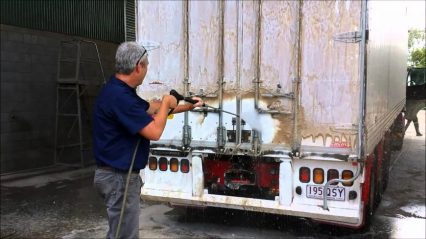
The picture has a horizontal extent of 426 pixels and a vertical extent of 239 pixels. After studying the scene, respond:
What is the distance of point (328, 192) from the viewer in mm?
4824

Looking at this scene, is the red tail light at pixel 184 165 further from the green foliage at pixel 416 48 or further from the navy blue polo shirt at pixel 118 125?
the green foliage at pixel 416 48

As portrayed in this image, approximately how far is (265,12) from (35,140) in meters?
7.14

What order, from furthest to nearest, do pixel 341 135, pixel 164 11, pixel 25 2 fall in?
pixel 25 2, pixel 164 11, pixel 341 135

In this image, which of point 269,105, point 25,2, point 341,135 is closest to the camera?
point 341,135

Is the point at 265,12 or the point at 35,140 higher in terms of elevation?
the point at 265,12

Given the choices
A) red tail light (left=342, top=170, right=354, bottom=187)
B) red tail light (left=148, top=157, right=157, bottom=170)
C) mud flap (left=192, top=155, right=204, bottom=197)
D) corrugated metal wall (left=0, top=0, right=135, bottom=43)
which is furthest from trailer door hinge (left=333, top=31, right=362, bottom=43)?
corrugated metal wall (left=0, top=0, right=135, bottom=43)

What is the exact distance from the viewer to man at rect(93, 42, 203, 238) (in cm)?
300

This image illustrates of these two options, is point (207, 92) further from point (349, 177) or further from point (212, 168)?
point (349, 177)

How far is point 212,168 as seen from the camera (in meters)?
5.45

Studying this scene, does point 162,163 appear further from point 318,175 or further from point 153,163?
point 318,175

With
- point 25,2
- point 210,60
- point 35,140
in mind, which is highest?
point 25,2

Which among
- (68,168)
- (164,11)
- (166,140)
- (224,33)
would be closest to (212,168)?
(166,140)

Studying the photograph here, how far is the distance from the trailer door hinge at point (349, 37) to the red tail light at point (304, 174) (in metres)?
1.33

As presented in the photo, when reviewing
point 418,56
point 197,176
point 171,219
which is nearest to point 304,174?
point 197,176
